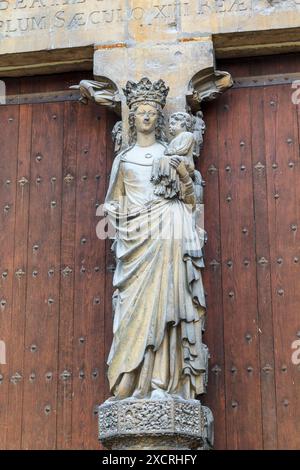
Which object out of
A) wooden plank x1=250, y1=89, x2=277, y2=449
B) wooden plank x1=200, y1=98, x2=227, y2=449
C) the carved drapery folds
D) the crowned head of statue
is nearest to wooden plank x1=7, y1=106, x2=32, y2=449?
the carved drapery folds

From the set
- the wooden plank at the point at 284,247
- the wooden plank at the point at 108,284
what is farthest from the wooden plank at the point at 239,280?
the wooden plank at the point at 108,284

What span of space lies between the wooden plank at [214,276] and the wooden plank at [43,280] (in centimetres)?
116

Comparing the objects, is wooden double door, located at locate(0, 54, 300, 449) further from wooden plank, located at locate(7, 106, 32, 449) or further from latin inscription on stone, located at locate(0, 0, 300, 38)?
latin inscription on stone, located at locate(0, 0, 300, 38)

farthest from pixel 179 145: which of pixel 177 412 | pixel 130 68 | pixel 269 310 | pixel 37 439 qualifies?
pixel 37 439

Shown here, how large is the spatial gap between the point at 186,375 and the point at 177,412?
309 millimetres

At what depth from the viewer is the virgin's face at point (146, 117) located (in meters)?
7.45

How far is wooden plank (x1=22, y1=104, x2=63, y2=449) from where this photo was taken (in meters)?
7.52

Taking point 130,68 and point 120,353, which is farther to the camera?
point 130,68

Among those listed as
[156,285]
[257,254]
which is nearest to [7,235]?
[156,285]

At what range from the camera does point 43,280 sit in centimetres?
784

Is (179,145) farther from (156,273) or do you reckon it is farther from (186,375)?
(186,375)

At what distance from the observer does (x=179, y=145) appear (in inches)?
288

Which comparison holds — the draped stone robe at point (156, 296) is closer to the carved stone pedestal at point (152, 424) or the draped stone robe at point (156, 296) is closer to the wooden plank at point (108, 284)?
the carved stone pedestal at point (152, 424)

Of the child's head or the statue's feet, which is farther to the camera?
the child's head
